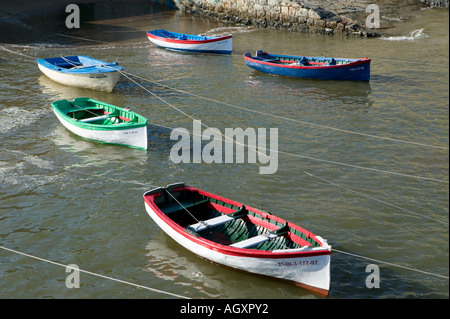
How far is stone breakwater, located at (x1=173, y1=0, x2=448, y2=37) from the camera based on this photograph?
38688 millimetres

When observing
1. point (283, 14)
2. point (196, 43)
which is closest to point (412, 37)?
point (283, 14)

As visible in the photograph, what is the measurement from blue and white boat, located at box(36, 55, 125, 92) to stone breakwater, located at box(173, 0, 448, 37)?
59.3 ft

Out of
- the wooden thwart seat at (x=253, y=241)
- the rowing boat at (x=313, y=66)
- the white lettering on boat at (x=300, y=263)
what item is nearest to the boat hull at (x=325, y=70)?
the rowing boat at (x=313, y=66)

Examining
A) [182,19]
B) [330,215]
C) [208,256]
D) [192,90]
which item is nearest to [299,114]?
[192,90]

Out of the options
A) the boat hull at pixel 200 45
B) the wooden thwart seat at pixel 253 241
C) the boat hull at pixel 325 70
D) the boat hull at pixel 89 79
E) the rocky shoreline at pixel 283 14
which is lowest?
the wooden thwart seat at pixel 253 241

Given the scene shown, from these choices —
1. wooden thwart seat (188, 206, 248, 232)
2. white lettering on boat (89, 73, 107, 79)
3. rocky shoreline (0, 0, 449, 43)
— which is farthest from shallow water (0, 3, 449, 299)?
rocky shoreline (0, 0, 449, 43)

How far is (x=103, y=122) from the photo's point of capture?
2123 centimetres

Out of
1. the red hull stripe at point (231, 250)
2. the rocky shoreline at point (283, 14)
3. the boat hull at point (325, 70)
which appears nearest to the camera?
the red hull stripe at point (231, 250)

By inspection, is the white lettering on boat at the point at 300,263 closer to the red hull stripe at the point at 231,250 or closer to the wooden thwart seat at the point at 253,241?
the red hull stripe at the point at 231,250

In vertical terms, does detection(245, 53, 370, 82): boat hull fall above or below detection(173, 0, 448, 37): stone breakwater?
below

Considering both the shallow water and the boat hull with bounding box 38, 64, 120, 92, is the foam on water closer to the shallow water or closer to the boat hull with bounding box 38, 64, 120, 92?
the shallow water

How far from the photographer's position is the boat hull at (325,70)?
89.8 feet

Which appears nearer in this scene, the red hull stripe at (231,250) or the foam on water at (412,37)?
the red hull stripe at (231,250)

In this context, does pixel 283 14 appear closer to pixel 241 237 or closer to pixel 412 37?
pixel 412 37
